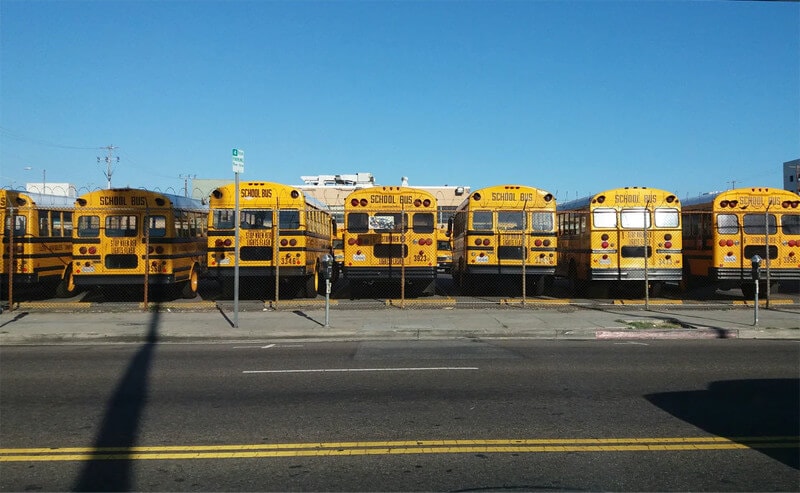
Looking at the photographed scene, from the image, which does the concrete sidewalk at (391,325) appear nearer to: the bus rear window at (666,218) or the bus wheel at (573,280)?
the bus rear window at (666,218)

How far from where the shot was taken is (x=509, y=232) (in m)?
18.3

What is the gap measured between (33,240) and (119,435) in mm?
13485

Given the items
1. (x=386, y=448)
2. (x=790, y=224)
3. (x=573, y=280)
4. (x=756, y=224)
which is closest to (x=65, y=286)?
(x=573, y=280)

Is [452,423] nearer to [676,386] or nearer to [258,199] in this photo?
[676,386]

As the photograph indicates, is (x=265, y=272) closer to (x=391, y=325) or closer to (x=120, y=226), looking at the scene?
(x=120, y=226)

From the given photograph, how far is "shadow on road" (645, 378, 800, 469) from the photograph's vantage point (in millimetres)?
6082

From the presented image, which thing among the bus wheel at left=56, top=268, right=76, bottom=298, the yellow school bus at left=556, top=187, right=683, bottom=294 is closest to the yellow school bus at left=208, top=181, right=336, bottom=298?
the bus wheel at left=56, top=268, right=76, bottom=298

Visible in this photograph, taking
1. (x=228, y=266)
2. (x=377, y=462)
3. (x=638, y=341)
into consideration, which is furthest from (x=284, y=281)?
(x=377, y=462)

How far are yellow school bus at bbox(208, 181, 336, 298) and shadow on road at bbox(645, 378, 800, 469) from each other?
36.3ft

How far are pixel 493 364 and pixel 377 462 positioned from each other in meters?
4.63

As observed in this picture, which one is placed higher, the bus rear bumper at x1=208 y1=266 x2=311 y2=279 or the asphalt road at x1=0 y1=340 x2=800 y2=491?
the bus rear bumper at x1=208 y1=266 x2=311 y2=279

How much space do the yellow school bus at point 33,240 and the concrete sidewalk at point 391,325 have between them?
1630 millimetres

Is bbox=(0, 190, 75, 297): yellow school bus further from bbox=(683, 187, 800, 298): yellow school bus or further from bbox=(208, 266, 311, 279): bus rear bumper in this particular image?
bbox=(683, 187, 800, 298): yellow school bus

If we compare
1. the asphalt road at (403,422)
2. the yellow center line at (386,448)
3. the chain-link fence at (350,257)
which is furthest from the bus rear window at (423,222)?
the yellow center line at (386,448)
